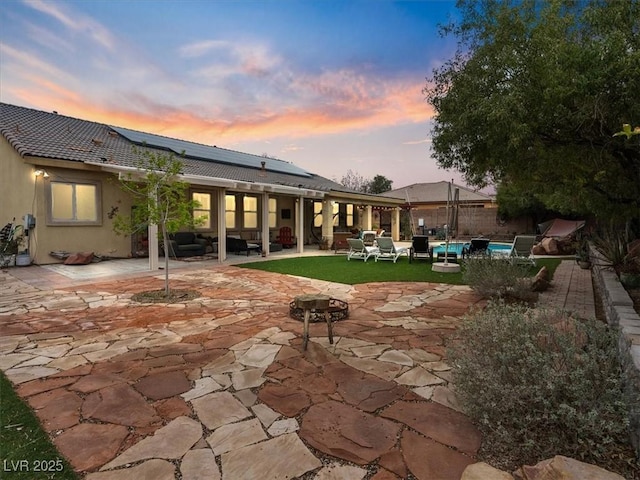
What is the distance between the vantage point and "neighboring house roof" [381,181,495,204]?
2839cm

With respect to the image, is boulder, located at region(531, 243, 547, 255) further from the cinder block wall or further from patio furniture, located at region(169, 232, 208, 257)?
patio furniture, located at region(169, 232, 208, 257)

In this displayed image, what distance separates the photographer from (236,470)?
227cm

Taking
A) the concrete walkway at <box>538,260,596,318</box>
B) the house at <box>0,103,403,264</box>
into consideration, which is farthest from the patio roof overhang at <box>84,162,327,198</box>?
the concrete walkway at <box>538,260,596,318</box>

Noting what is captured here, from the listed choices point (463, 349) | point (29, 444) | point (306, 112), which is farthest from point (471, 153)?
point (306, 112)

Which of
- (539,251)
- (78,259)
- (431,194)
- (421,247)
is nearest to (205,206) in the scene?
(78,259)

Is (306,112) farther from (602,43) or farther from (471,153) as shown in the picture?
(602,43)

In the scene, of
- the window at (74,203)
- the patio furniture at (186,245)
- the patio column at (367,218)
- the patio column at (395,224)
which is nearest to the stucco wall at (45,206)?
the window at (74,203)

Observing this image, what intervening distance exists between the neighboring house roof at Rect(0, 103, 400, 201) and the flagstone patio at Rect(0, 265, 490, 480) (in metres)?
5.96

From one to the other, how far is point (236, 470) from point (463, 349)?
2139 millimetres

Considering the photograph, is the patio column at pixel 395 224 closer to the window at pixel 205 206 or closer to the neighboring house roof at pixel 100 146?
the neighboring house roof at pixel 100 146

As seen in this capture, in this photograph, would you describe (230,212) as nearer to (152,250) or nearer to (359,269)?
(152,250)

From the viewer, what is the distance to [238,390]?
11.0 feet

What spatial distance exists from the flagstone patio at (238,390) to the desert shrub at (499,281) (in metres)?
1.02

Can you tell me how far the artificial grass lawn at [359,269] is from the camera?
961 cm
